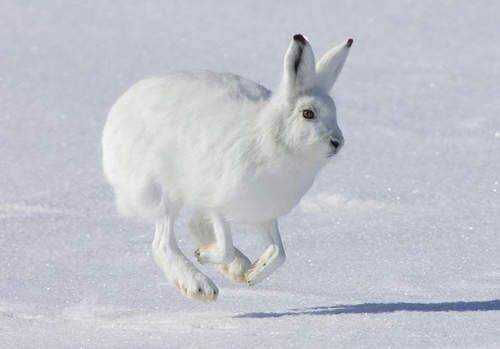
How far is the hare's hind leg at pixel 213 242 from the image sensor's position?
600cm

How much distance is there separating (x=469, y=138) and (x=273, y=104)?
14.4ft

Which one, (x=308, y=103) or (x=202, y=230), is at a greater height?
(x=308, y=103)

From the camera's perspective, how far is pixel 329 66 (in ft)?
18.6

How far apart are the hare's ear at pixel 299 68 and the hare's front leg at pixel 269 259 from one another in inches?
23.3

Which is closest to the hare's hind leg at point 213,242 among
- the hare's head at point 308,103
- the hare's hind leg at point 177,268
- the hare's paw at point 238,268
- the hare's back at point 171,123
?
the hare's paw at point 238,268

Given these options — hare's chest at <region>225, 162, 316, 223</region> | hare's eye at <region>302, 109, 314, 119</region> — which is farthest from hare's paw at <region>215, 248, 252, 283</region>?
hare's eye at <region>302, 109, 314, 119</region>

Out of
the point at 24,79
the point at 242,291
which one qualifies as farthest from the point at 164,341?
the point at 24,79

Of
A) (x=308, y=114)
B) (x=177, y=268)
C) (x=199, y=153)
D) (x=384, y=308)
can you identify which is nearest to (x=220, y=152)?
(x=199, y=153)

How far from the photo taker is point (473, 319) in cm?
539

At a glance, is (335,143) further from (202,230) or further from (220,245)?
(202,230)

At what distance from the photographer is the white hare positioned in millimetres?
5543

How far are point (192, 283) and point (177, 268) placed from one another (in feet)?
0.60

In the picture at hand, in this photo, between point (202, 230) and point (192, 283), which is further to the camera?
point (202, 230)

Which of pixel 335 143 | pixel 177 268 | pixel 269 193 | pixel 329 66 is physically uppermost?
pixel 329 66
